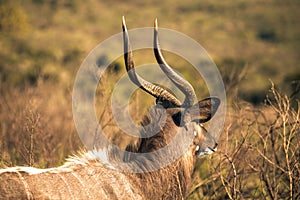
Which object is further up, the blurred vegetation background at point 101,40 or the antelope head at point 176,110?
the blurred vegetation background at point 101,40

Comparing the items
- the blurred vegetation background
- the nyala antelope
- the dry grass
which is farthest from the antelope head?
the blurred vegetation background

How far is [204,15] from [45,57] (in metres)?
33.2

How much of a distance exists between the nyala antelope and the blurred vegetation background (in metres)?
1.69

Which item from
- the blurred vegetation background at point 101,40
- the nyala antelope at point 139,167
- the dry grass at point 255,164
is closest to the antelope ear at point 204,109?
the nyala antelope at point 139,167

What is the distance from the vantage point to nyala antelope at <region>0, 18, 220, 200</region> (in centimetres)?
459

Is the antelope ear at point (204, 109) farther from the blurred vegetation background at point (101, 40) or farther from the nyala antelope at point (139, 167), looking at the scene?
the blurred vegetation background at point (101, 40)

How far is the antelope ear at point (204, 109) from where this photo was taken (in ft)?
18.7

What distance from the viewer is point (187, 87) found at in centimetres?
563

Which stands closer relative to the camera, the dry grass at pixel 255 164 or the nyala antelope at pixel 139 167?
the nyala antelope at pixel 139 167

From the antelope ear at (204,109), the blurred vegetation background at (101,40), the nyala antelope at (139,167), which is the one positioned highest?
the blurred vegetation background at (101,40)

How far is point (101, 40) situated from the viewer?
42062 mm

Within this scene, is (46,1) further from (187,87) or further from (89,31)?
(187,87)

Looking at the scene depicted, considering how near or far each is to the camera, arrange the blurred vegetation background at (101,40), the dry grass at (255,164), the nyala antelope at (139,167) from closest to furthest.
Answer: the nyala antelope at (139,167)
the dry grass at (255,164)
the blurred vegetation background at (101,40)

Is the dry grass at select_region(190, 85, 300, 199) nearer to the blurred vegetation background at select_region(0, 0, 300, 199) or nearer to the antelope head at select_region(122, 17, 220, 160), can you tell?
the blurred vegetation background at select_region(0, 0, 300, 199)
